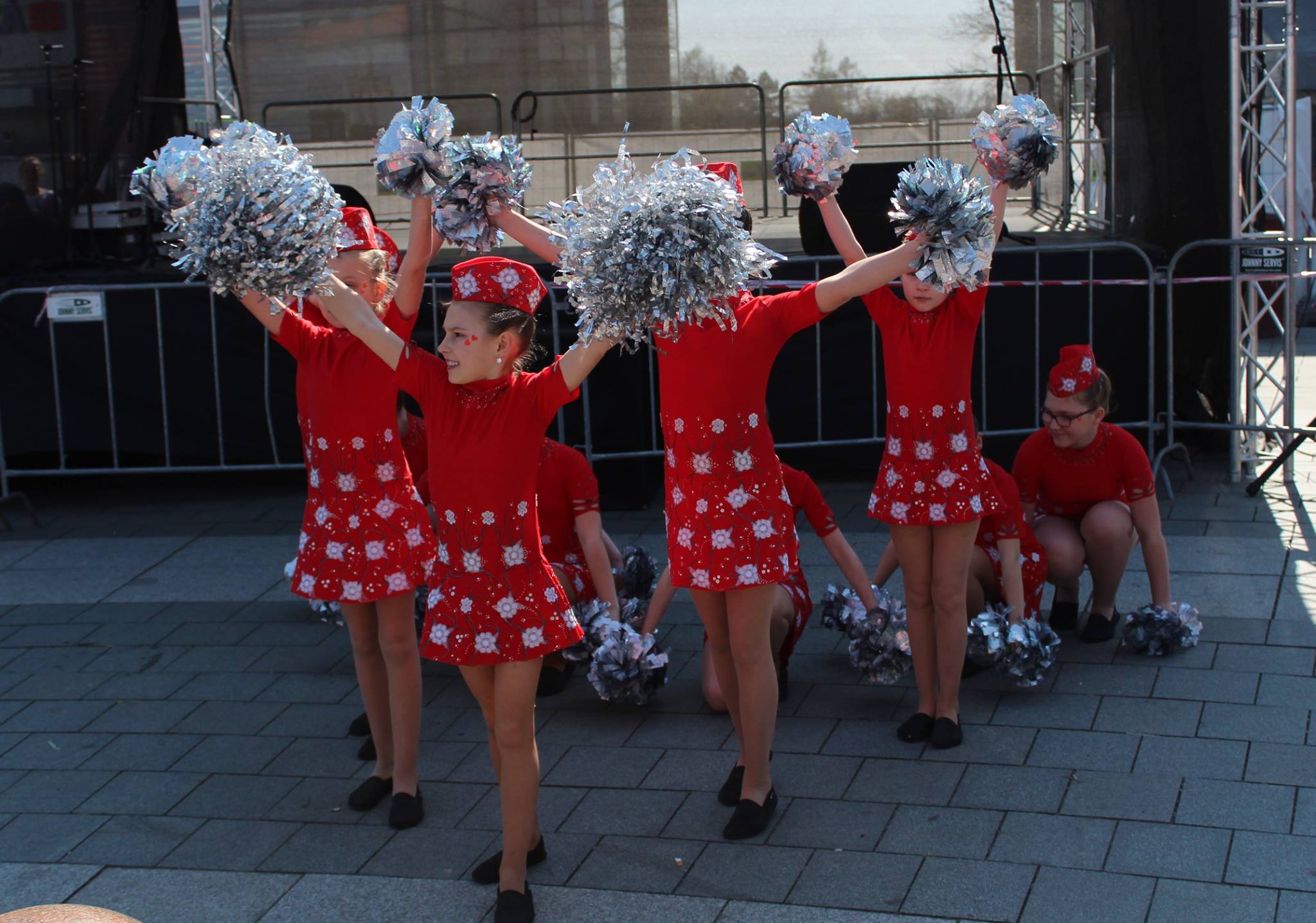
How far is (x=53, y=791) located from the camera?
4273mm

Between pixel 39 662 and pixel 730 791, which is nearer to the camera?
pixel 730 791

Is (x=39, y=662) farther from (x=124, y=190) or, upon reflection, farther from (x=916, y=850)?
(x=124, y=190)

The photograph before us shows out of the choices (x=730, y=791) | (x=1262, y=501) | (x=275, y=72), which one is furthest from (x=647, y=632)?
(x=275, y=72)

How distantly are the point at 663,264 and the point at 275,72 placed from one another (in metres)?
9.94

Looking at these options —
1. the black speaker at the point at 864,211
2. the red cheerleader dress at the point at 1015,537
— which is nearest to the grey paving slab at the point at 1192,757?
the red cheerleader dress at the point at 1015,537

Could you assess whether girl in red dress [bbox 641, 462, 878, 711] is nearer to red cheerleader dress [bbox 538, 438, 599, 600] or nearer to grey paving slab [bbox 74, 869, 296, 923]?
red cheerleader dress [bbox 538, 438, 599, 600]

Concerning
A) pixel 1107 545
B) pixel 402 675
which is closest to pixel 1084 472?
pixel 1107 545

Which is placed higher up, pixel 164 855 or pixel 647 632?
pixel 647 632

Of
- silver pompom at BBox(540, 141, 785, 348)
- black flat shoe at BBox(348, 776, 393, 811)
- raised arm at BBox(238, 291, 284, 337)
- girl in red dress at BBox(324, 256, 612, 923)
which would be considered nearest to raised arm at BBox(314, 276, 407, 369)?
girl in red dress at BBox(324, 256, 612, 923)

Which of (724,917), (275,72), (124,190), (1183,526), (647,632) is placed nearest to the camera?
(724,917)

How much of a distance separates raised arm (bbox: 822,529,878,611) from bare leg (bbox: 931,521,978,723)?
0.49m

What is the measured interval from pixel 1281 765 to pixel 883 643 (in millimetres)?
1254

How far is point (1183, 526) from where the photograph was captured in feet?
21.2

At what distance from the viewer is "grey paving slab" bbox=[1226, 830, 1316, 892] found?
10.7ft
